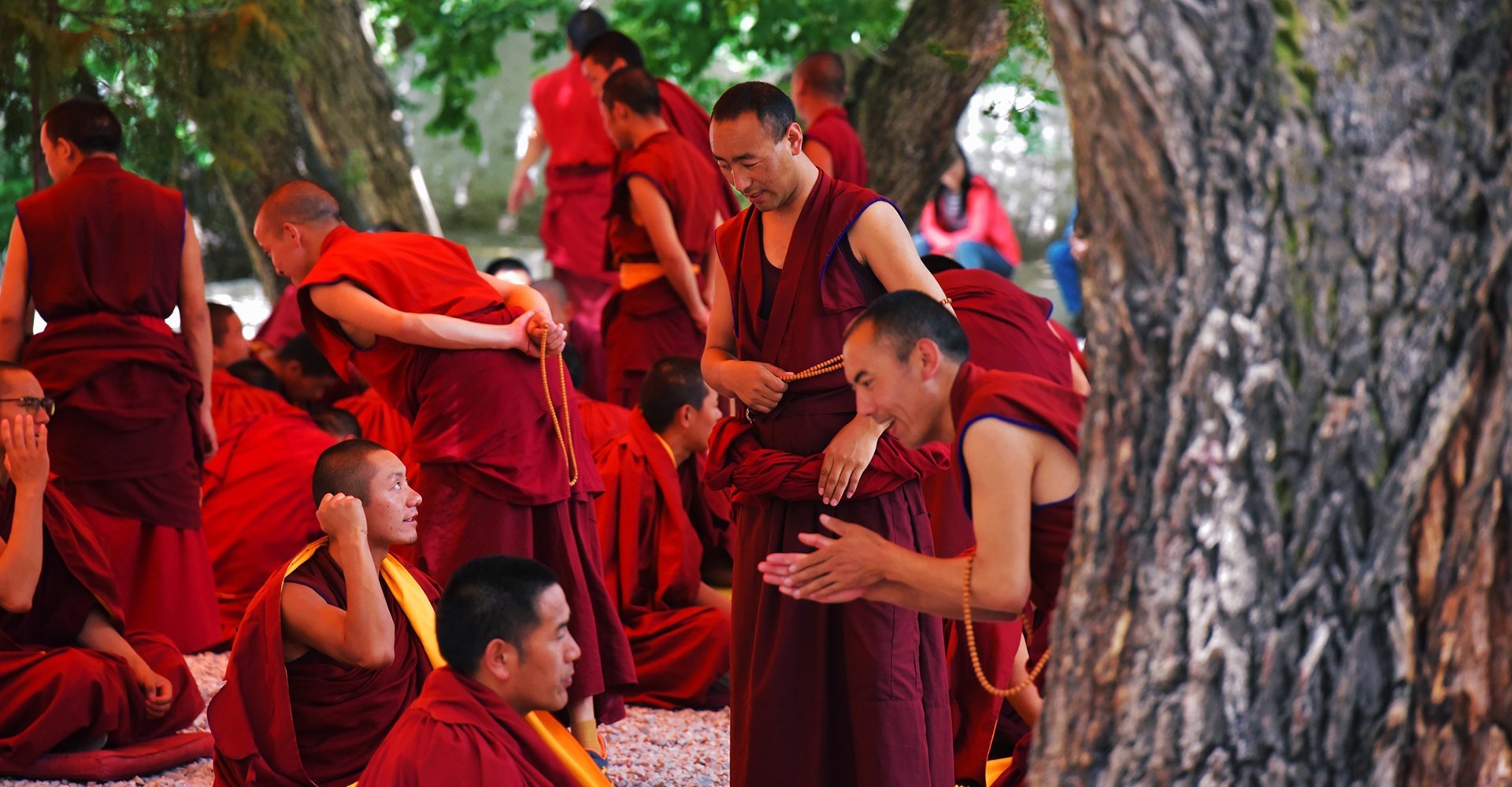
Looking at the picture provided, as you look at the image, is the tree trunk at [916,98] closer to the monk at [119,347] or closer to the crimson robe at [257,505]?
the crimson robe at [257,505]

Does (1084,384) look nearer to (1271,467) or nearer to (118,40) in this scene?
(1271,467)

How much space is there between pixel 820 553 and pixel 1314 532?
33.5 inches

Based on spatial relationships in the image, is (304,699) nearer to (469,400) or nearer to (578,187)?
(469,400)

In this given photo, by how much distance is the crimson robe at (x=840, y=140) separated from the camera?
6.94 m

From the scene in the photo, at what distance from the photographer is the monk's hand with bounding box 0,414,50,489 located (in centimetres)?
396

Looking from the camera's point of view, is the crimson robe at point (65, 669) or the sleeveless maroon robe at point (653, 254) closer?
the crimson robe at point (65, 669)

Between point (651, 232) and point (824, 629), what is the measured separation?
2.75 metres

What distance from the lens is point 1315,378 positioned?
83.6 inches

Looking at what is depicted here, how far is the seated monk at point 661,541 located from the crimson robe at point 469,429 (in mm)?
819

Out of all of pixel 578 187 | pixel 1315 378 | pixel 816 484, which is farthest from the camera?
pixel 578 187

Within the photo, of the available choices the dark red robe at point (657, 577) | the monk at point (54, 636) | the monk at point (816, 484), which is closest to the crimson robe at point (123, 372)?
the monk at point (54, 636)

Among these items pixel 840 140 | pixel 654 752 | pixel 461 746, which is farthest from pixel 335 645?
pixel 840 140

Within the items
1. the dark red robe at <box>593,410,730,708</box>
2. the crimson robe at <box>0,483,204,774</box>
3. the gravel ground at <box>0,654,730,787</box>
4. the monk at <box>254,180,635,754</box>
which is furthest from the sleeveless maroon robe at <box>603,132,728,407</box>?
the crimson robe at <box>0,483,204,774</box>

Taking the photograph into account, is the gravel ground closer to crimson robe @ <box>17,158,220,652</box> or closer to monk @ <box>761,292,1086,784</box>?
crimson robe @ <box>17,158,220,652</box>
